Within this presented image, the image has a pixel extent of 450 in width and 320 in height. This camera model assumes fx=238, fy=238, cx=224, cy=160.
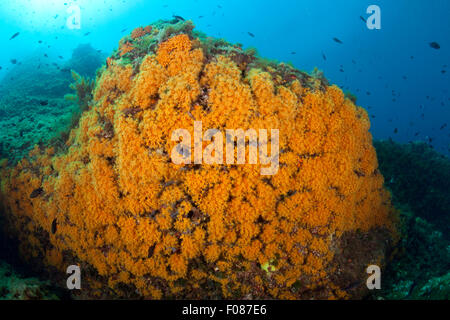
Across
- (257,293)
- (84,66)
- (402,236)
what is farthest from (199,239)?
(84,66)

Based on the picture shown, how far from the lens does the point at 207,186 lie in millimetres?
3764

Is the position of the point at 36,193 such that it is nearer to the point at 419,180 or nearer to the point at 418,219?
the point at 418,219

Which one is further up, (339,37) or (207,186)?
(339,37)

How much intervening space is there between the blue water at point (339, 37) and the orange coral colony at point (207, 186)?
44870 millimetres

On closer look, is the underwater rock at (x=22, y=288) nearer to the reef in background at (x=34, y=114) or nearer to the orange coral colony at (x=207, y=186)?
the orange coral colony at (x=207, y=186)

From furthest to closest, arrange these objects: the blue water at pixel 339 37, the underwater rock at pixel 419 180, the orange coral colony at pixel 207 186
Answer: the blue water at pixel 339 37, the underwater rock at pixel 419 180, the orange coral colony at pixel 207 186

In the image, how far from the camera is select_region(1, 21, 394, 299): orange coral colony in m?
3.71

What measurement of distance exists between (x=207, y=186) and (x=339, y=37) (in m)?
103

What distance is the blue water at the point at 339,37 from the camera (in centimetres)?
6181

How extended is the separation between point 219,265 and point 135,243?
1.47 meters

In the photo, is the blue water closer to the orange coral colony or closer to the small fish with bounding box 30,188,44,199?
the orange coral colony

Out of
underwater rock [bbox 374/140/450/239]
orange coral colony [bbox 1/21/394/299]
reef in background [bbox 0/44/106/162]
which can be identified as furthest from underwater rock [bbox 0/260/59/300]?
underwater rock [bbox 374/140/450/239]

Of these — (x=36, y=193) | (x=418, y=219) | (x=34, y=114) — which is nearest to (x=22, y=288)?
(x=36, y=193)

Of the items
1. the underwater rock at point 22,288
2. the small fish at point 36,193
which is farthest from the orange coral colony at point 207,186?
the underwater rock at point 22,288
